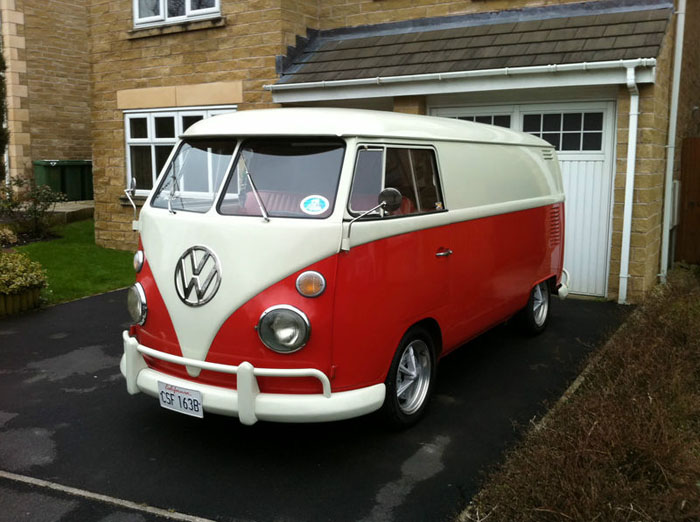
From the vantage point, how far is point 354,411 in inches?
175

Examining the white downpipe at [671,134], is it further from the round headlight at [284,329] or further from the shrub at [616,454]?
the round headlight at [284,329]

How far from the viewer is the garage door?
→ 30.6 feet

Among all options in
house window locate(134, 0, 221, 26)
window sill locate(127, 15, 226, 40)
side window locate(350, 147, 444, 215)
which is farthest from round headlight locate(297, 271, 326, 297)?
house window locate(134, 0, 221, 26)

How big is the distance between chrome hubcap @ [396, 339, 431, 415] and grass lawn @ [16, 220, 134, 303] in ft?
19.6

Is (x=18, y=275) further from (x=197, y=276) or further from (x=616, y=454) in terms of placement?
(x=616, y=454)

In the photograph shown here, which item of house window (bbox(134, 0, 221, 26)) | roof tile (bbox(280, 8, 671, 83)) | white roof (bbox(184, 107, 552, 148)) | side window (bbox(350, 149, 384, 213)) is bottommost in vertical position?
side window (bbox(350, 149, 384, 213))

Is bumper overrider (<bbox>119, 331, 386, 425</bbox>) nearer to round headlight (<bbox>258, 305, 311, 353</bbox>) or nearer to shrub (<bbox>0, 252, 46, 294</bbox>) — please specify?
round headlight (<bbox>258, 305, 311, 353</bbox>)

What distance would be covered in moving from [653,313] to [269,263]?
170 inches

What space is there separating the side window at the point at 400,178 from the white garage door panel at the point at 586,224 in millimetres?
4735

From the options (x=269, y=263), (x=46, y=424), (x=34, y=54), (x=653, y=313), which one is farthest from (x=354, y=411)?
(x=34, y=54)

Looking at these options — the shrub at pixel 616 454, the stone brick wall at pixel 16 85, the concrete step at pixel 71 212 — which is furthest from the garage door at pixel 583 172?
the stone brick wall at pixel 16 85

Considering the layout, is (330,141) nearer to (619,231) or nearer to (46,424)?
(46,424)

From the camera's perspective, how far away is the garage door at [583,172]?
9328 millimetres

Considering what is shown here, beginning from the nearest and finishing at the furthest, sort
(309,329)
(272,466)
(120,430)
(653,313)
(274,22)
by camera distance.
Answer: (309,329), (272,466), (120,430), (653,313), (274,22)
